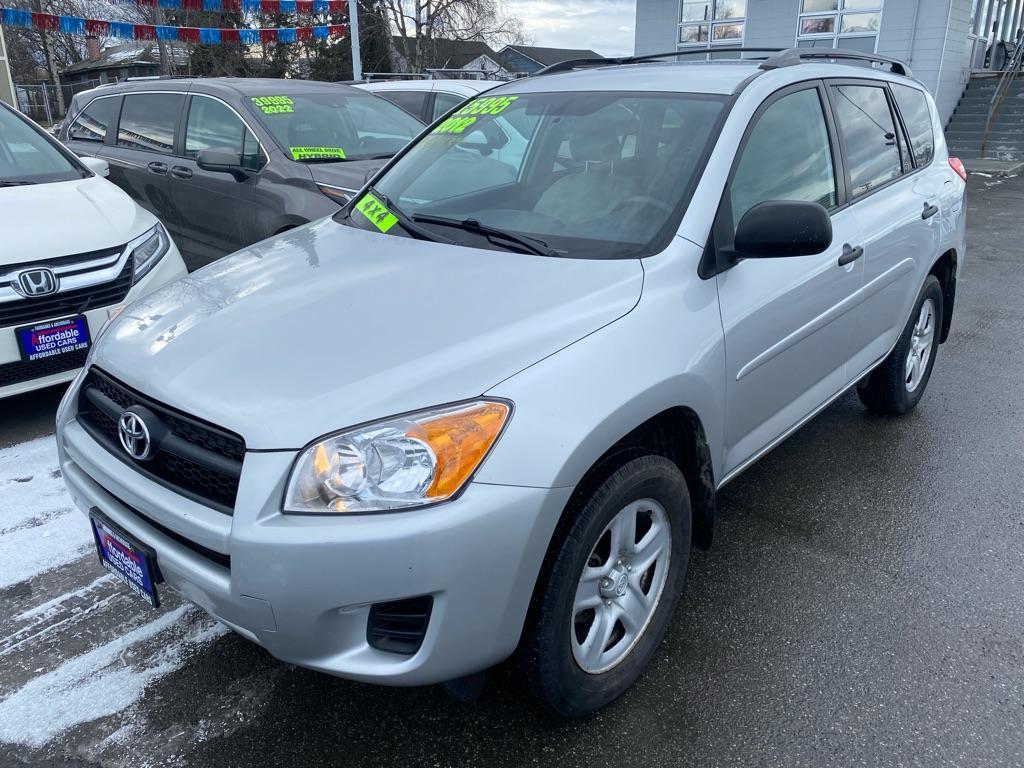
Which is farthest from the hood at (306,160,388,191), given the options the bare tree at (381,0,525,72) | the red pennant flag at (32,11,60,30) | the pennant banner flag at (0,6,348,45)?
the bare tree at (381,0,525,72)

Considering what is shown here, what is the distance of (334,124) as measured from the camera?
598 centimetres

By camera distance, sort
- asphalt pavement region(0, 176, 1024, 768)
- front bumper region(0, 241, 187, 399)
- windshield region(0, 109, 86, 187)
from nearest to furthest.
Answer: asphalt pavement region(0, 176, 1024, 768)
front bumper region(0, 241, 187, 399)
windshield region(0, 109, 86, 187)

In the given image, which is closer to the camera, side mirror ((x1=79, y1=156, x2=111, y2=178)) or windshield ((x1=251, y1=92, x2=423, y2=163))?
side mirror ((x1=79, y1=156, x2=111, y2=178))

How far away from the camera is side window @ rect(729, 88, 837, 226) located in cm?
267

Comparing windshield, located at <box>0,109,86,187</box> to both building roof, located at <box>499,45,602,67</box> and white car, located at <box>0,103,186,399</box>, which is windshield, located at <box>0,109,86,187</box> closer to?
white car, located at <box>0,103,186,399</box>

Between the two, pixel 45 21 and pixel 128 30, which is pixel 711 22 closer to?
pixel 128 30

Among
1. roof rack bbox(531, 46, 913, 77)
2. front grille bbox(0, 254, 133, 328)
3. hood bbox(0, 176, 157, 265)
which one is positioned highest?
roof rack bbox(531, 46, 913, 77)

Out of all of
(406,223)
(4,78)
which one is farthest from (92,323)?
(4,78)

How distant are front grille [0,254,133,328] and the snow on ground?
633 mm

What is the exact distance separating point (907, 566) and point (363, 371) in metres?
2.23

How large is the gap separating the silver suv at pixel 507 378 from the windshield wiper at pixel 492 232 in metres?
0.02

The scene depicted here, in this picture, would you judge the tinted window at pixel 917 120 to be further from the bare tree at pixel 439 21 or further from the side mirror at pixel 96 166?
the bare tree at pixel 439 21

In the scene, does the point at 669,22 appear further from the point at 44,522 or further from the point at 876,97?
the point at 44,522

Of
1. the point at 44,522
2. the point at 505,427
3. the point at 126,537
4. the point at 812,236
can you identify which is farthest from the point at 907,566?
the point at 44,522
